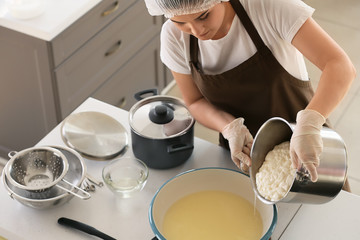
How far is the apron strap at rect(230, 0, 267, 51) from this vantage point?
5.32ft

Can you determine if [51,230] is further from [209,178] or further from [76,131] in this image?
[209,178]

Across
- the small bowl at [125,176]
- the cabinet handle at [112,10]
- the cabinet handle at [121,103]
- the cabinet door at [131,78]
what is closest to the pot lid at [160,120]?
the small bowl at [125,176]

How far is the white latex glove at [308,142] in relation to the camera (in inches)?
51.7

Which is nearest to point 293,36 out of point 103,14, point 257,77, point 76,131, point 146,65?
point 257,77

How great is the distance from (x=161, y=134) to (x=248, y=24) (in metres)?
0.40

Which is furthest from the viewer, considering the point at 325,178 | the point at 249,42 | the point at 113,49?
the point at 113,49

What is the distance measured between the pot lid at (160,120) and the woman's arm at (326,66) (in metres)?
0.37

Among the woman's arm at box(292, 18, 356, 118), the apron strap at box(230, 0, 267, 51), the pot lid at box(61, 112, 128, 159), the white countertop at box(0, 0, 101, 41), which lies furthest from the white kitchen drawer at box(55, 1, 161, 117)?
the woman's arm at box(292, 18, 356, 118)

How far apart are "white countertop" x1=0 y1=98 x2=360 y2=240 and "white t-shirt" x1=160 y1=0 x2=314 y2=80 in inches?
15.2

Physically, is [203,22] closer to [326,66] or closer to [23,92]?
[326,66]

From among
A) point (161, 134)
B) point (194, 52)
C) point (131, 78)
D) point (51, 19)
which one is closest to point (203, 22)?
point (194, 52)

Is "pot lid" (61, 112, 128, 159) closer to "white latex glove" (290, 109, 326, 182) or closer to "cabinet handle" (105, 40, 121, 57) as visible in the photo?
"white latex glove" (290, 109, 326, 182)

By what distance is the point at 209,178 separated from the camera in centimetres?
161

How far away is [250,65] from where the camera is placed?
1.71m
